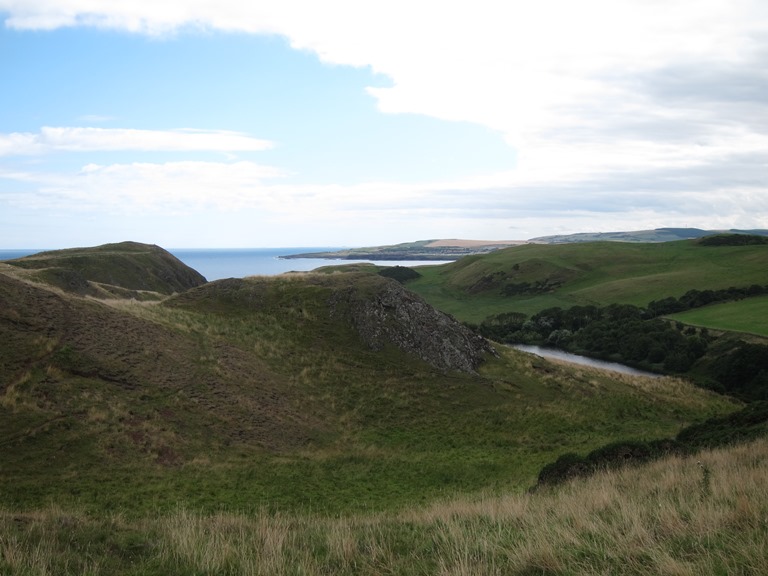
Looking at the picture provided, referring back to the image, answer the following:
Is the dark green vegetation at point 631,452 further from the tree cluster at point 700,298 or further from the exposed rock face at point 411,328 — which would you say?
the tree cluster at point 700,298

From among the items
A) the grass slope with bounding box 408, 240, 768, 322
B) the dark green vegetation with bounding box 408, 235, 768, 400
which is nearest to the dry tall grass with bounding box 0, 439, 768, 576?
the dark green vegetation with bounding box 408, 235, 768, 400

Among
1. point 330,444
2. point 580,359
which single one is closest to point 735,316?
point 580,359

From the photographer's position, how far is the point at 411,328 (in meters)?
38.9

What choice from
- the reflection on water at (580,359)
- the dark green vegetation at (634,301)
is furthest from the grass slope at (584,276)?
the reflection on water at (580,359)

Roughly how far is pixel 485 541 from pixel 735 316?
8629 centimetres

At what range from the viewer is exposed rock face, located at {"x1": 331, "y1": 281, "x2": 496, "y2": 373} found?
123ft

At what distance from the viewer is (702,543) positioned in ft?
23.9

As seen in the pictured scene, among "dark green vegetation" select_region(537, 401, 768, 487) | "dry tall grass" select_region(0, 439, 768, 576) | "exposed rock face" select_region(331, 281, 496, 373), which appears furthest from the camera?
A: "exposed rock face" select_region(331, 281, 496, 373)

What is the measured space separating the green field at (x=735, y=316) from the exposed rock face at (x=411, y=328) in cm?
4686

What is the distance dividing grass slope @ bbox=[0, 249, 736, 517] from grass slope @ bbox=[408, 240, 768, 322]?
2894 inches

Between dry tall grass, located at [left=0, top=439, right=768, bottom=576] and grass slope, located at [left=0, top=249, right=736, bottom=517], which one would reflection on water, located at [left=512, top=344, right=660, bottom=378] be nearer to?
grass slope, located at [left=0, top=249, right=736, bottom=517]

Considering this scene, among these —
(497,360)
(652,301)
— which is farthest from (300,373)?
(652,301)

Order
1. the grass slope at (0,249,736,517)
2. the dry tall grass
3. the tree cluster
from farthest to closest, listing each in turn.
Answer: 1. the tree cluster
2. the grass slope at (0,249,736,517)
3. the dry tall grass

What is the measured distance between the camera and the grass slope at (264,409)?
805 inches
